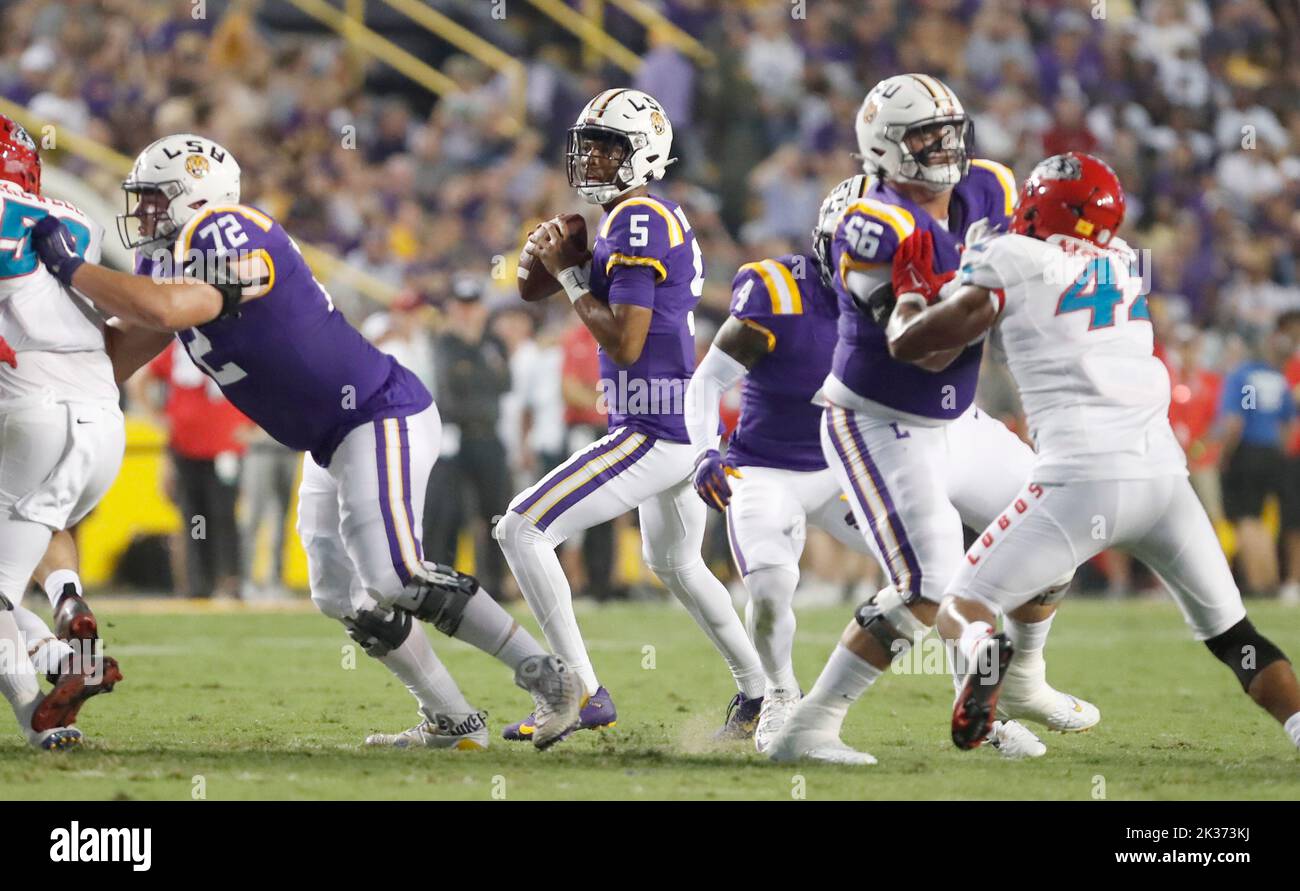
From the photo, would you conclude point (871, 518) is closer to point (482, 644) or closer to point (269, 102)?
point (482, 644)

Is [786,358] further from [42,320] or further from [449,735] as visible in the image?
[42,320]

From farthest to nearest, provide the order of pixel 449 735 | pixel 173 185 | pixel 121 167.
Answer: pixel 121 167, pixel 449 735, pixel 173 185

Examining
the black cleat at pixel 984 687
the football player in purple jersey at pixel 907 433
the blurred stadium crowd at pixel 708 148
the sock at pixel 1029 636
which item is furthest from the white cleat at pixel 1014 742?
the blurred stadium crowd at pixel 708 148

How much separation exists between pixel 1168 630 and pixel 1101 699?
3347 mm

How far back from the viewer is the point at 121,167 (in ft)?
45.3

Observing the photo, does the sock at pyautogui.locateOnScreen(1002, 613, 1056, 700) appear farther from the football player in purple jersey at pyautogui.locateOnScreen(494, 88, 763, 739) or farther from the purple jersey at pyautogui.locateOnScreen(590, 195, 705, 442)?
the purple jersey at pyautogui.locateOnScreen(590, 195, 705, 442)

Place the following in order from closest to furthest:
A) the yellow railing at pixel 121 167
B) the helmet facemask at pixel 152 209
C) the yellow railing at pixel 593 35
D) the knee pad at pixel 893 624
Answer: the knee pad at pixel 893 624, the helmet facemask at pixel 152 209, the yellow railing at pixel 121 167, the yellow railing at pixel 593 35

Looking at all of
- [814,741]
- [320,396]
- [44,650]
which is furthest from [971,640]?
[44,650]

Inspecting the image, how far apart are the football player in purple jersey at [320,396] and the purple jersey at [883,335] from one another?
52.5 inches

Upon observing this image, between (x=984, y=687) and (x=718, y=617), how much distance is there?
1.65m

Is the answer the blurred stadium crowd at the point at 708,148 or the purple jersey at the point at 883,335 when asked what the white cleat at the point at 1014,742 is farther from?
the blurred stadium crowd at the point at 708,148

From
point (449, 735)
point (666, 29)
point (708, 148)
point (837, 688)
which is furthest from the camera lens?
point (666, 29)

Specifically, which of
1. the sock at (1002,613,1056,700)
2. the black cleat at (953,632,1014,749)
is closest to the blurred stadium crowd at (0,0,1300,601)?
the sock at (1002,613,1056,700)

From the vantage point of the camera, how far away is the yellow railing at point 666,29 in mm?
15844
